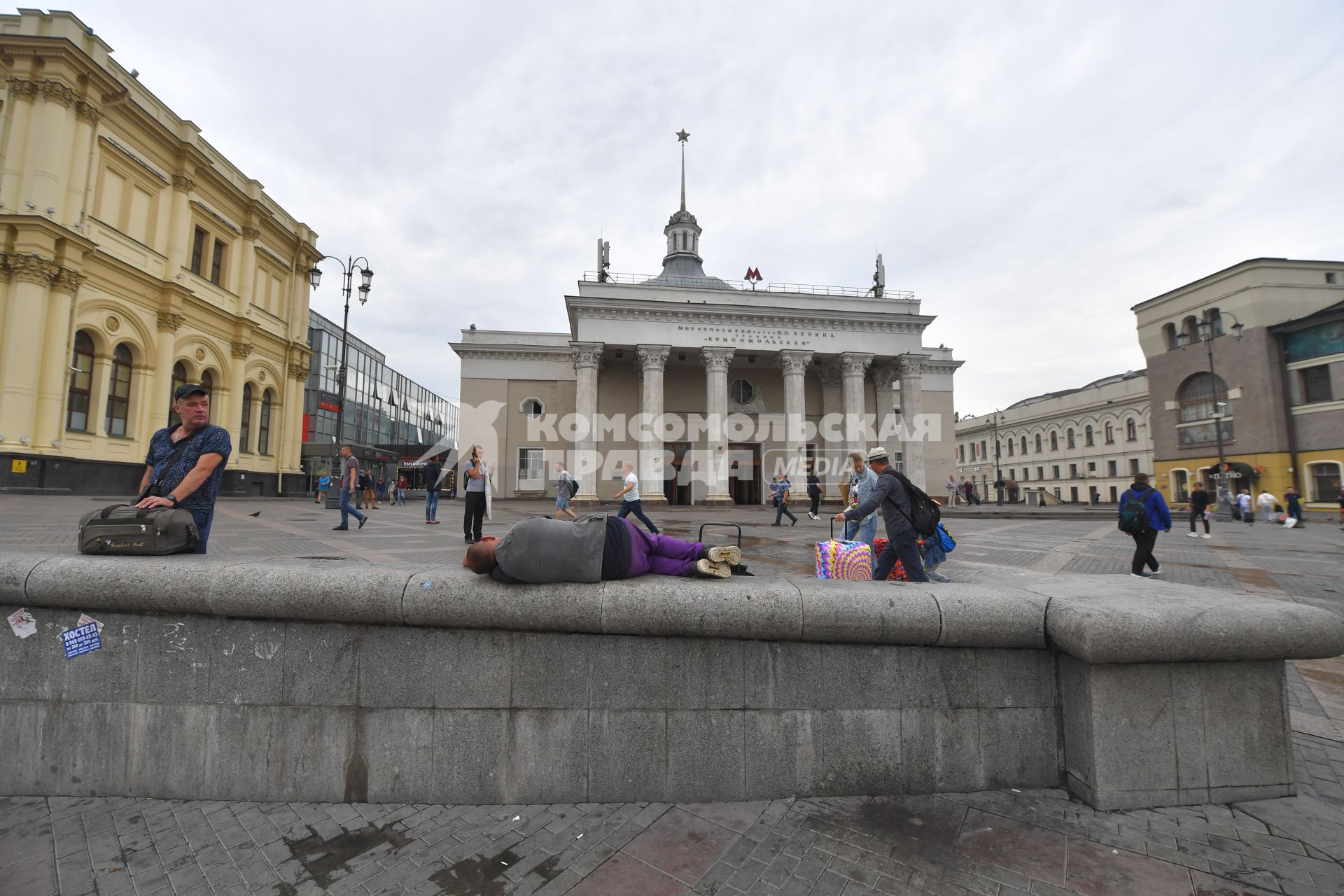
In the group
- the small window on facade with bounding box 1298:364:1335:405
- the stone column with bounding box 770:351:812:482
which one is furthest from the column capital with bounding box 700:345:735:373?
the small window on facade with bounding box 1298:364:1335:405

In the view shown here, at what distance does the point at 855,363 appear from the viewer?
101ft

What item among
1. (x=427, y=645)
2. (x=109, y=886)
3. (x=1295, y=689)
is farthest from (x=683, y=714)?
(x=1295, y=689)

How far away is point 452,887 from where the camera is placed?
216cm

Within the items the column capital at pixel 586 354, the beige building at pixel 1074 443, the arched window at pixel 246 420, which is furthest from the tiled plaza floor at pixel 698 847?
the beige building at pixel 1074 443

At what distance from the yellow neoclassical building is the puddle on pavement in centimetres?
2297

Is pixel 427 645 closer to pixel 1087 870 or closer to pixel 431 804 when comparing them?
pixel 431 804

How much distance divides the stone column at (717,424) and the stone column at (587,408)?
236 inches

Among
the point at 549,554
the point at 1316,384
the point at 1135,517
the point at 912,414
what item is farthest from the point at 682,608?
the point at 1316,384

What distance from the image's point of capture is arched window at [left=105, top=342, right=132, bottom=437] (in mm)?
20219

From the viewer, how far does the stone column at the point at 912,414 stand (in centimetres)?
3058

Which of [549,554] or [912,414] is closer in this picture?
[549,554]

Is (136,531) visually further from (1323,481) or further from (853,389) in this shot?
(1323,481)

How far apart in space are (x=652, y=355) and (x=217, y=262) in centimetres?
2075

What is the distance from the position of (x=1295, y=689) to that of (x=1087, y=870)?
3.46 meters
